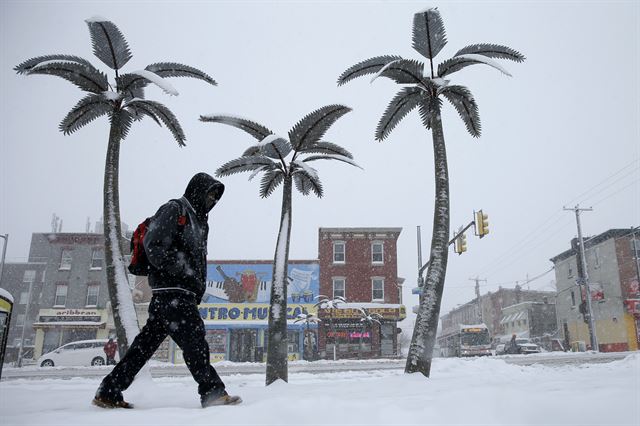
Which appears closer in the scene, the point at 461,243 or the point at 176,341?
the point at 176,341

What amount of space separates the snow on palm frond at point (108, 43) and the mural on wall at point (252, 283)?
25.0 meters

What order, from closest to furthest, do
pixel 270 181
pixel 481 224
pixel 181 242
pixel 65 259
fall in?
pixel 181 242 → pixel 270 181 → pixel 481 224 → pixel 65 259

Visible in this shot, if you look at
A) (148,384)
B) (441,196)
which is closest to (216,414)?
(148,384)

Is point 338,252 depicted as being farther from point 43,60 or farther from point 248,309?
point 43,60

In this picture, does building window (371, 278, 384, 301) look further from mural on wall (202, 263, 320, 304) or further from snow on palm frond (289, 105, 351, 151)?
snow on palm frond (289, 105, 351, 151)

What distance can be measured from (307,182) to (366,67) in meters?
2.97

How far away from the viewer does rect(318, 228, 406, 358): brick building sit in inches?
1291

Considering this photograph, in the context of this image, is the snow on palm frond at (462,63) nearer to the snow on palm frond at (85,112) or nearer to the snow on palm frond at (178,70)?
the snow on palm frond at (178,70)

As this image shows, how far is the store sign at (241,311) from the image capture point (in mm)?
32531

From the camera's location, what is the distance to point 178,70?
33.3 feet

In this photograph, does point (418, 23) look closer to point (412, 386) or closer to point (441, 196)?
point (441, 196)

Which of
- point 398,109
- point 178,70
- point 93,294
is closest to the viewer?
point 178,70

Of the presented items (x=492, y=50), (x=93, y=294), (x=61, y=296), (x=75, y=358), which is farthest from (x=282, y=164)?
(x=61, y=296)

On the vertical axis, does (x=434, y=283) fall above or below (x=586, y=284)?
below
